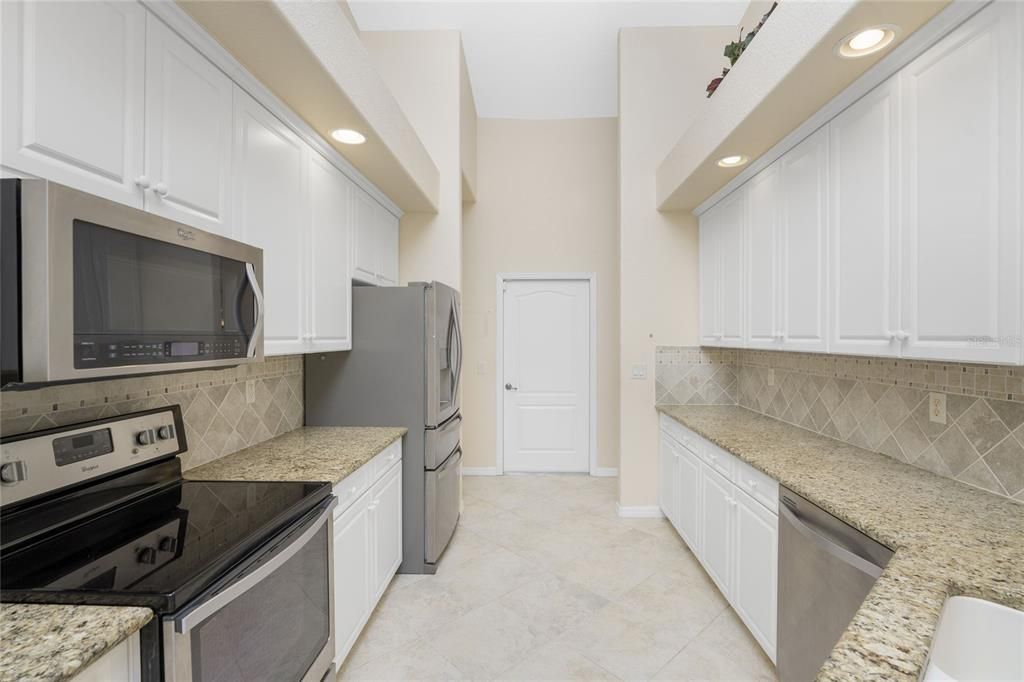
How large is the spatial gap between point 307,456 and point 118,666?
115cm

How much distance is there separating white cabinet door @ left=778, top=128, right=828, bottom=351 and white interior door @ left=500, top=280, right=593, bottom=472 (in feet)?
7.87

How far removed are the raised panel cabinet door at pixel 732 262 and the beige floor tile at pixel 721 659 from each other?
5.19 ft

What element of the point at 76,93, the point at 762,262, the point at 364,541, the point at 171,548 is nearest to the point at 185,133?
the point at 76,93

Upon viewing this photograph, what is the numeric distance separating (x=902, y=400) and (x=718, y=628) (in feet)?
4.44

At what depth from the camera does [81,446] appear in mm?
1278

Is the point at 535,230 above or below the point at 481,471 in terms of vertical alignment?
above

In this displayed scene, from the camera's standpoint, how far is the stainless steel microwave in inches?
34.0

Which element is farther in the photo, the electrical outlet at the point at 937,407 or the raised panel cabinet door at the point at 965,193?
the electrical outlet at the point at 937,407

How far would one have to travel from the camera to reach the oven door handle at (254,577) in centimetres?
96

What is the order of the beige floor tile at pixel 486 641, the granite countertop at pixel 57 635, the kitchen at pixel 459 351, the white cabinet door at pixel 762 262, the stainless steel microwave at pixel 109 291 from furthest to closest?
the white cabinet door at pixel 762 262
the beige floor tile at pixel 486 641
the kitchen at pixel 459 351
the stainless steel microwave at pixel 109 291
the granite countertop at pixel 57 635

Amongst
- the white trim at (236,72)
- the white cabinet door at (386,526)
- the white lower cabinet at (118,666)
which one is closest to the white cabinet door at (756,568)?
the white cabinet door at (386,526)

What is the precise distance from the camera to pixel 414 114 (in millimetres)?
3494

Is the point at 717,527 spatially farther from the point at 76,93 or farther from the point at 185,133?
the point at 76,93

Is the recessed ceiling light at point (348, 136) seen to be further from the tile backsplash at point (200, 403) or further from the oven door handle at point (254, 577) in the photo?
the oven door handle at point (254, 577)
